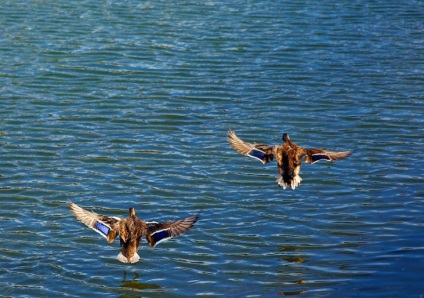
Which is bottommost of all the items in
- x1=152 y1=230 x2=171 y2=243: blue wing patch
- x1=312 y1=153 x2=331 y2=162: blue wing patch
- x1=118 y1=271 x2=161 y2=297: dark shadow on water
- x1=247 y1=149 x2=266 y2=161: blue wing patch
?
x1=118 y1=271 x2=161 y2=297: dark shadow on water

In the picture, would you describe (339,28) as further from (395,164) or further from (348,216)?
(348,216)

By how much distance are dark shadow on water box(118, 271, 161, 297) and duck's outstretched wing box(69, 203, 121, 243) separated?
57 centimetres

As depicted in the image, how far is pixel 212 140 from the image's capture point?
16859 millimetres

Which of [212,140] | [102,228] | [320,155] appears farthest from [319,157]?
[212,140]

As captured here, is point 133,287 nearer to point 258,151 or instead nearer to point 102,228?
point 102,228

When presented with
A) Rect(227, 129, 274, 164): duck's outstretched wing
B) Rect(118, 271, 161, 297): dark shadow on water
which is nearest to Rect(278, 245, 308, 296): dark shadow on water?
Rect(227, 129, 274, 164): duck's outstretched wing

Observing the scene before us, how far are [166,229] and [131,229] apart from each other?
454 millimetres

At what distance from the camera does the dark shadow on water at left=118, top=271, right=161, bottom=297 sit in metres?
11.9

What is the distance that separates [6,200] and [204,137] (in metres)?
3.96

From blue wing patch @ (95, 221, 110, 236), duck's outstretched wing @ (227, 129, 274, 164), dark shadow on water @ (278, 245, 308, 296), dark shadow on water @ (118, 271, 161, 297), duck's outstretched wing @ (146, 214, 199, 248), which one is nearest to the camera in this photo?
dark shadow on water @ (278, 245, 308, 296)

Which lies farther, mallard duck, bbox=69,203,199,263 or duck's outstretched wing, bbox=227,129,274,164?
duck's outstretched wing, bbox=227,129,274,164

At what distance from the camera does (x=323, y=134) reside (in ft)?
56.3

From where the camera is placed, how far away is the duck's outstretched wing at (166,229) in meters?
12.0

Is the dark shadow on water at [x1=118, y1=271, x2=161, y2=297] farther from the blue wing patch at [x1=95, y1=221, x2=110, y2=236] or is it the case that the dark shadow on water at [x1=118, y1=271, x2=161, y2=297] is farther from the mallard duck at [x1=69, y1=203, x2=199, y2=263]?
the blue wing patch at [x1=95, y1=221, x2=110, y2=236]
